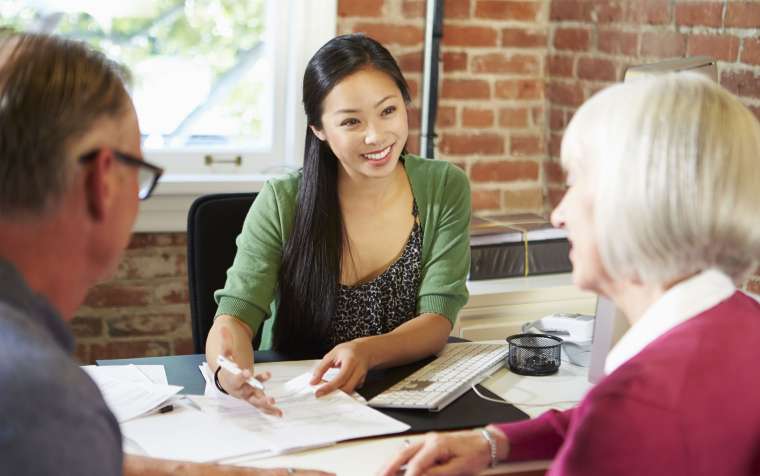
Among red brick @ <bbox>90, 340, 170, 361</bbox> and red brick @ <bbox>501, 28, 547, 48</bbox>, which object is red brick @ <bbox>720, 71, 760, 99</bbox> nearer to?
red brick @ <bbox>501, 28, 547, 48</bbox>

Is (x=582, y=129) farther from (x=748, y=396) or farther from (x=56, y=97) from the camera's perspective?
(x=56, y=97)

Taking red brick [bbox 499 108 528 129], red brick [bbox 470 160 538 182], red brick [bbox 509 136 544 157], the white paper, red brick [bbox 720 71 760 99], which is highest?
red brick [bbox 720 71 760 99]

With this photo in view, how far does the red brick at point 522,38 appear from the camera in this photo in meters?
3.27

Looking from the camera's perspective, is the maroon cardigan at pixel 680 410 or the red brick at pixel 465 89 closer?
the maroon cardigan at pixel 680 410

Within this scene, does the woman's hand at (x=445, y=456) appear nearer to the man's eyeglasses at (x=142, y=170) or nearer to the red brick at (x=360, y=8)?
the man's eyeglasses at (x=142, y=170)

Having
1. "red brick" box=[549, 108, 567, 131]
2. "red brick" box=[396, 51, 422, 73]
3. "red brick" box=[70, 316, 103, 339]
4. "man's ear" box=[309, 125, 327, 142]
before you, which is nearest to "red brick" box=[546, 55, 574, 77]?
"red brick" box=[549, 108, 567, 131]

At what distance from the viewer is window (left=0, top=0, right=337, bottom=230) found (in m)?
2.95

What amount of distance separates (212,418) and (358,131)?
2.52ft

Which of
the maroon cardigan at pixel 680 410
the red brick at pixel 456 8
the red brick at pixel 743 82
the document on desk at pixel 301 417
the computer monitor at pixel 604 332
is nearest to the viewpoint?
the maroon cardigan at pixel 680 410

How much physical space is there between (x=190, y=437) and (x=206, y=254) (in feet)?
2.45

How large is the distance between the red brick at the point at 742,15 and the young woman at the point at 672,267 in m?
1.41

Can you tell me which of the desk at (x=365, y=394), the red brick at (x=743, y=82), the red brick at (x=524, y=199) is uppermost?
the red brick at (x=743, y=82)

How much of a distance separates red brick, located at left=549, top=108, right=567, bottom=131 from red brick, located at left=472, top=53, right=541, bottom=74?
0.14 metres

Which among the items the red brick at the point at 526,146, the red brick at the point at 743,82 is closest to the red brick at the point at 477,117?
the red brick at the point at 526,146
